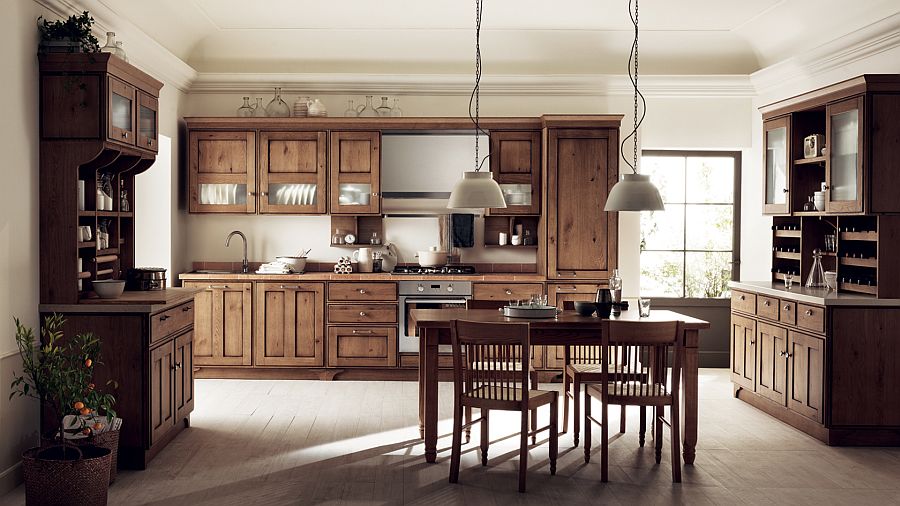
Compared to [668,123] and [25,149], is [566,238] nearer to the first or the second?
[668,123]

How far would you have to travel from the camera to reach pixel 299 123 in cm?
738

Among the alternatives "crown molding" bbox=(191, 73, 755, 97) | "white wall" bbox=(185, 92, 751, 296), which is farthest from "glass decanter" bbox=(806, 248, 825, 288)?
"crown molding" bbox=(191, 73, 755, 97)

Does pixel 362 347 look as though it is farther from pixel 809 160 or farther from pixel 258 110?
pixel 809 160

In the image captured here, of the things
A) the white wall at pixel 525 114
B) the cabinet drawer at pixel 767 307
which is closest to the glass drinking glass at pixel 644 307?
the cabinet drawer at pixel 767 307

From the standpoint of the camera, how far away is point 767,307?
5.94 metres

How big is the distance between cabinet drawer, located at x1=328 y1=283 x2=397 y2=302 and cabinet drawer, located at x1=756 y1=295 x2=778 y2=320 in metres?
3.04

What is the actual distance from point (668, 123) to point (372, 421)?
4193 millimetres

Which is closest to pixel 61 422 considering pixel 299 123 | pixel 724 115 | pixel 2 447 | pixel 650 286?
pixel 2 447

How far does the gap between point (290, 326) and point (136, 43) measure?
267 centimetres

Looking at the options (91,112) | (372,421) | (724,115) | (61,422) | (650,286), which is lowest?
(372,421)

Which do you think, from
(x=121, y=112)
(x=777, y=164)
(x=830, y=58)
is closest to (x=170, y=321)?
(x=121, y=112)

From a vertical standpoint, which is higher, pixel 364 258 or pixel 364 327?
pixel 364 258

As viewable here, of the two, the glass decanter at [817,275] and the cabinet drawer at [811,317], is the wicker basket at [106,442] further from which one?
the glass decanter at [817,275]

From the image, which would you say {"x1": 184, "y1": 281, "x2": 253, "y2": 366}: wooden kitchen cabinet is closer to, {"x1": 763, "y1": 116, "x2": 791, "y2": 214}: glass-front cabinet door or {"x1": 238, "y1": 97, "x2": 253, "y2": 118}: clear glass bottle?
{"x1": 238, "y1": 97, "x2": 253, "y2": 118}: clear glass bottle
